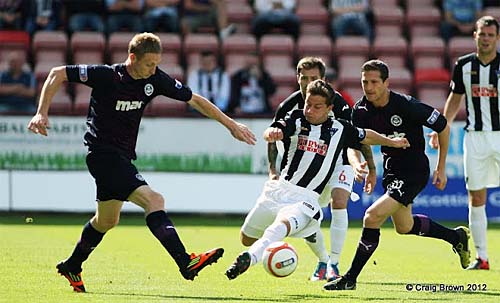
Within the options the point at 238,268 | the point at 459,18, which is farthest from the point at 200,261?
the point at 459,18

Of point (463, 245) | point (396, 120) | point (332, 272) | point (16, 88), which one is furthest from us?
point (16, 88)

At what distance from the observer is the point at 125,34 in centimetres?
1961

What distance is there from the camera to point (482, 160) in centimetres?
1127

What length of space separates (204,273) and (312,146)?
175 centimetres

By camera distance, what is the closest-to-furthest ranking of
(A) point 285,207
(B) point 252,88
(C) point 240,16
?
1. (A) point 285,207
2. (B) point 252,88
3. (C) point 240,16

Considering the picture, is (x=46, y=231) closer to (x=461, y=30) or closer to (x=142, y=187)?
(x=142, y=187)

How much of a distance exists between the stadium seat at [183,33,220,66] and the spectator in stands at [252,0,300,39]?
898 mm

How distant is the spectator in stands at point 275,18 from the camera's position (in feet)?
65.5

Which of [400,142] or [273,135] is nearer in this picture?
[273,135]

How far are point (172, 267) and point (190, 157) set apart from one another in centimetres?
649

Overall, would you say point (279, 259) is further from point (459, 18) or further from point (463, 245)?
point (459, 18)

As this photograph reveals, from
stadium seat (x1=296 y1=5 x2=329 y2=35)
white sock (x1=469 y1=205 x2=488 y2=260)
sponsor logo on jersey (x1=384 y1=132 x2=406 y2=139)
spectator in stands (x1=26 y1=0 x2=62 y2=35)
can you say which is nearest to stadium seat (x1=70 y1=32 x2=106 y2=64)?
spectator in stands (x1=26 y1=0 x2=62 y2=35)

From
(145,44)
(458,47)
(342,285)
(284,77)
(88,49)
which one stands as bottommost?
(342,285)

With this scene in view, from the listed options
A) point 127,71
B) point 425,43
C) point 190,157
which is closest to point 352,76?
point 425,43
